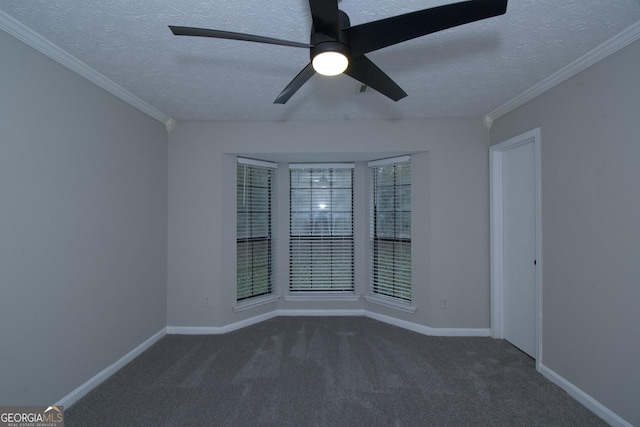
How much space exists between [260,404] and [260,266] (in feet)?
6.37

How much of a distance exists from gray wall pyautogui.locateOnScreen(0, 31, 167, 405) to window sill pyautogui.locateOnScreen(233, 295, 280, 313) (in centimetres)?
100

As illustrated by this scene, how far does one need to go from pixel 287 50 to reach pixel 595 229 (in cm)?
256

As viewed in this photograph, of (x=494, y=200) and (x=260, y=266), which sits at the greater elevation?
(x=494, y=200)

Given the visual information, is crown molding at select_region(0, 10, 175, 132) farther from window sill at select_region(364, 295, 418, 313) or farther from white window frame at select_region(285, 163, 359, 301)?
window sill at select_region(364, 295, 418, 313)

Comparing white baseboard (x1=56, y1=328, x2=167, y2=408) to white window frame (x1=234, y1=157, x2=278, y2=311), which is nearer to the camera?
white baseboard (x1=56, y1=328, x2=167, y2=408)

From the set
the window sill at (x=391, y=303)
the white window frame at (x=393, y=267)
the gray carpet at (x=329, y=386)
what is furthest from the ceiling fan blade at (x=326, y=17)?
the window sill at (x=391, y=303)

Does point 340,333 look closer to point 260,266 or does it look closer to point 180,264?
point 260,266

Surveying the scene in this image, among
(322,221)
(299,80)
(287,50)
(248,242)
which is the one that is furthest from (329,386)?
(287,50)

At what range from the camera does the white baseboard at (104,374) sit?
217 cm

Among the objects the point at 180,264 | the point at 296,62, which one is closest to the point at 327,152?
the point at 296,62

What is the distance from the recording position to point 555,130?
8.05ft

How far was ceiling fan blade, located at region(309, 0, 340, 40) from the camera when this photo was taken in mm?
1161

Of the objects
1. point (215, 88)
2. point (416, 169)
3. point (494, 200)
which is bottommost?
point (494, 200)

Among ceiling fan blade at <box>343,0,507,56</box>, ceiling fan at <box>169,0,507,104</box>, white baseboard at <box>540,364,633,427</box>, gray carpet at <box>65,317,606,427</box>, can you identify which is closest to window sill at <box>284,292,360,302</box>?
gray carpet at <box>65,317,606,427</box>
